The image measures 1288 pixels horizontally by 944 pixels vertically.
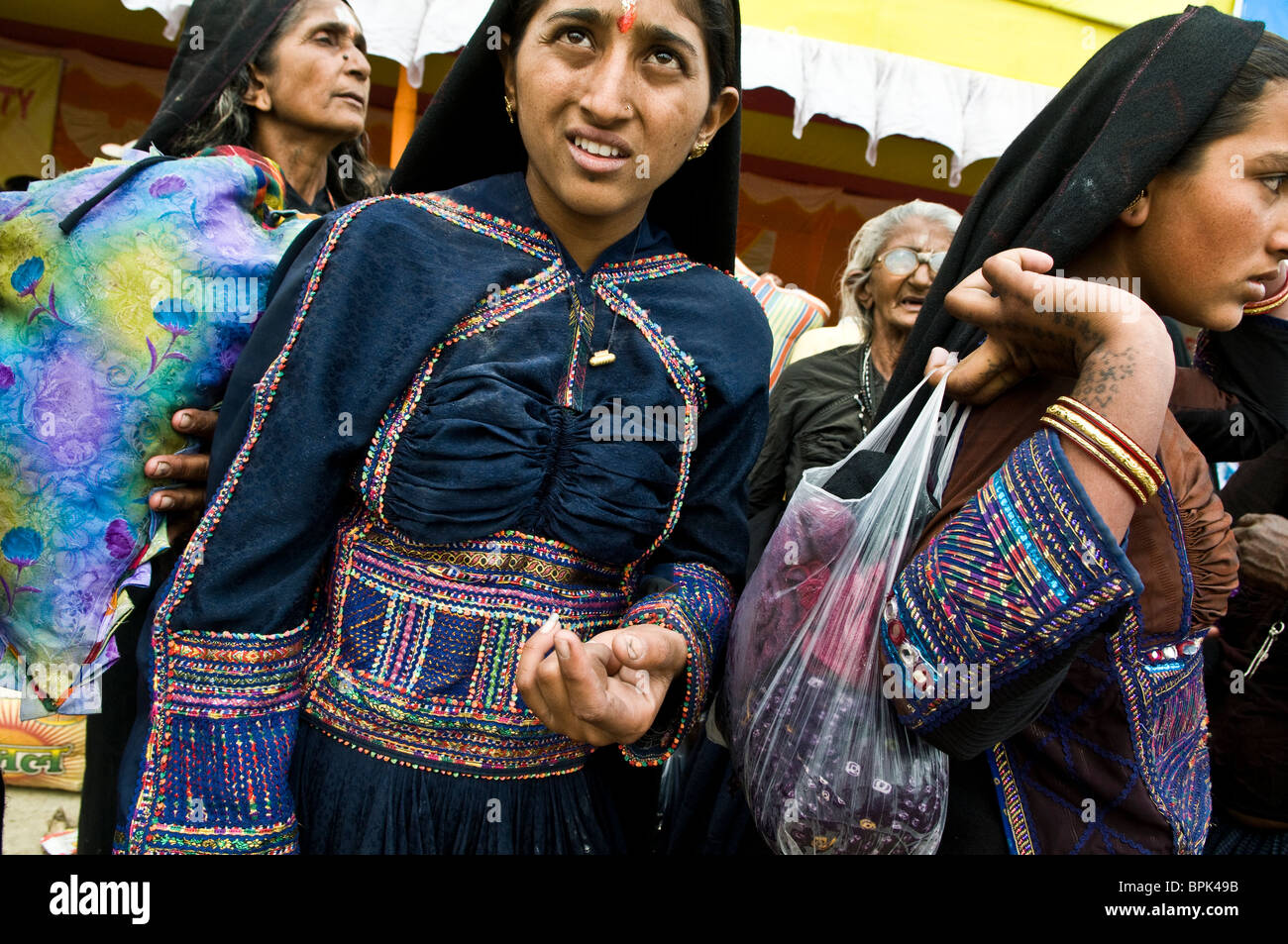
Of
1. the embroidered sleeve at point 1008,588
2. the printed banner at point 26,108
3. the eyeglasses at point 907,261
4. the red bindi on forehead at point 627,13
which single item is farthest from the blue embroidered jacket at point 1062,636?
the printed banner at point 26,108

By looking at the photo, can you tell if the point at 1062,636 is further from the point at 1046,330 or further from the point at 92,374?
the point at 92,374

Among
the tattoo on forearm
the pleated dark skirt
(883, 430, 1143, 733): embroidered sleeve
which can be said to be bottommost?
the pleated dark skirt

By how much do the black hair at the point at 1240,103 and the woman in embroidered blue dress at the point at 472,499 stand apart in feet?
2.36

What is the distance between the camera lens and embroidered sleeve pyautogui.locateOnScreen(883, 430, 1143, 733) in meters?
1.11

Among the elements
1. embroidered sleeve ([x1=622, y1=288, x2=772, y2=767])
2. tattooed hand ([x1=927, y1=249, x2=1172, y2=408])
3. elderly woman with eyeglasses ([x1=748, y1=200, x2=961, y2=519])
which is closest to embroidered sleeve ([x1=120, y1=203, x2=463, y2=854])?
embroidered sleeve ([x1=622, y1=288, x2=772, y2=767])

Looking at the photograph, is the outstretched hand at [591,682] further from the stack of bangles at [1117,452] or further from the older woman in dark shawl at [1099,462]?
the stack of bangles at [1117,452]

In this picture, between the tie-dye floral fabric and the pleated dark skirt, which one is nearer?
the pleated dark skirt

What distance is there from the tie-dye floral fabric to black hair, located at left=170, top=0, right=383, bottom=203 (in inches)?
35.0

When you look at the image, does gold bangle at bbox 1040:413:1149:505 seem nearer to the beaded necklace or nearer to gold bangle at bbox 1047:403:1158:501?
gold bangle at bbox 1047:403:1158:501

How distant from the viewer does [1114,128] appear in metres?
1.40

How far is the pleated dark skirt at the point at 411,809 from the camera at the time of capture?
144 cm

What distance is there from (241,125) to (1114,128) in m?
2.19

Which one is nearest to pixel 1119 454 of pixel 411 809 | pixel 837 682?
pixel 837 682
